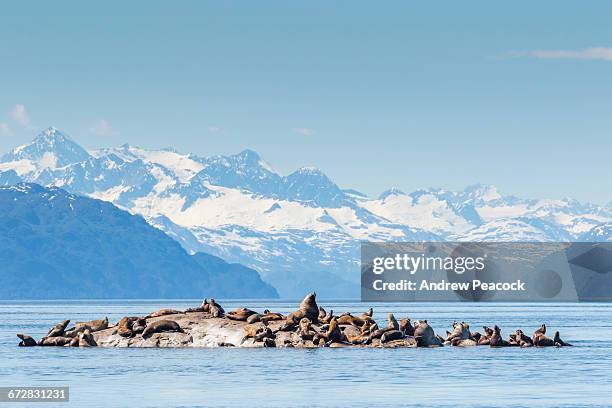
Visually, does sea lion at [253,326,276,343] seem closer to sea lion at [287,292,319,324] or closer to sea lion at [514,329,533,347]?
sea lion at [287,292,319,324]

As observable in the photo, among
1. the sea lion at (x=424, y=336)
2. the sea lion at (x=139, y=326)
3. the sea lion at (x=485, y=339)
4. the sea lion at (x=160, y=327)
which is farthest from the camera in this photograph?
the sea lion at (x=485, y=339)

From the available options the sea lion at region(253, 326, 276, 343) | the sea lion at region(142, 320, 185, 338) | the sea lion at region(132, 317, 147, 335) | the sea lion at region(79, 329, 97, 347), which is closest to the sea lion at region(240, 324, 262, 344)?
the sea lion at region(253, 326, 276, 343)

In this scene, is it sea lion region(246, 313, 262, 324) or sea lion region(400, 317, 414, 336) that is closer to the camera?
sea lion region(246, 313, 262, 324)

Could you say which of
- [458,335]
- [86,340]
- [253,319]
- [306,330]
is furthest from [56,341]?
[458,335]

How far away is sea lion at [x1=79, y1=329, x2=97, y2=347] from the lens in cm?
11225

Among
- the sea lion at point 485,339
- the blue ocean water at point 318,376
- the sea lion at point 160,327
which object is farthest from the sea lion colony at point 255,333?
the blue ocean water at point 318,376

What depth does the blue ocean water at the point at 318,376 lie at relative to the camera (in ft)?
223

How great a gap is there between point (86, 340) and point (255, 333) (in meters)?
14.9

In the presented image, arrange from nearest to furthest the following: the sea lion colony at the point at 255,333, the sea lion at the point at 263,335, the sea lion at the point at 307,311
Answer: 1. the sea lion at the point at 263,335
2. the sea lion colony at the point at 255,333
3. the sea lion at the point at 307,311

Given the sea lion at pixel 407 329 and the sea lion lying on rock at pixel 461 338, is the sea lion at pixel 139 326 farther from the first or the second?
the sea lion lying on rock at pixel 461 338

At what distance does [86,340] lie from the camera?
11244 cm

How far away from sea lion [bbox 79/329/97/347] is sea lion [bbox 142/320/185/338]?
4.92 metres

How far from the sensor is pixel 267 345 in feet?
355

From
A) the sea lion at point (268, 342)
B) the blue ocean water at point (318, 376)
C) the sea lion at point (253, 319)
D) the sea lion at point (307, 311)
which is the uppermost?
the sea lion at point (307, 311)
